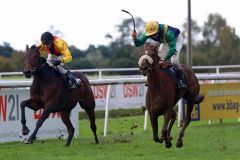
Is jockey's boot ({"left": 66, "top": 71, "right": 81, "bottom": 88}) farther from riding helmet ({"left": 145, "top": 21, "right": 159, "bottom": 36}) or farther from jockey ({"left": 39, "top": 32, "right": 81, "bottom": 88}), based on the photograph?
riding helmet ({"left": 145, "top": 21, "right": 159, "bottom": 36})

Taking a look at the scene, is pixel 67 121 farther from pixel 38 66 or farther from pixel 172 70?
pixel 172 70

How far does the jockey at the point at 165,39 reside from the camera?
1084 cm

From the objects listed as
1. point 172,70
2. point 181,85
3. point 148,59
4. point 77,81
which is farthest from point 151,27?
point 77,81

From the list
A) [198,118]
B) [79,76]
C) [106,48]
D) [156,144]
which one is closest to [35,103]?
[79,76]

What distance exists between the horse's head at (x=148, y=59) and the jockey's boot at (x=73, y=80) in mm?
2021

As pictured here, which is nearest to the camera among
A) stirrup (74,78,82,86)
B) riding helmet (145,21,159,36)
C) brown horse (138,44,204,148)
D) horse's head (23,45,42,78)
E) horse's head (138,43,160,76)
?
horse's head (138,43,160,76)

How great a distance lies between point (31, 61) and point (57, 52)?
0.74m

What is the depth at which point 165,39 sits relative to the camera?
36.6ft

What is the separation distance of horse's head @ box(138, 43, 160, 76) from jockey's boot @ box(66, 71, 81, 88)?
2021 millimetres

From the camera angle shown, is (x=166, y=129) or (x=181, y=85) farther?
(x=181, y=85)

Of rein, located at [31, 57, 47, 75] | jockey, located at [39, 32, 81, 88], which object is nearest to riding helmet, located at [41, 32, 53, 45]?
jockey, located at [39, 32, 81, 88]

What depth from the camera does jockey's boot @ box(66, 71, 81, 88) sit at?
39.4ft

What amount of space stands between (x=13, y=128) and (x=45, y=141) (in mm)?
596

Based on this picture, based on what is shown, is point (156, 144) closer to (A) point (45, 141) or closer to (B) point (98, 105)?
(A) point (45, 141)
